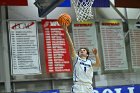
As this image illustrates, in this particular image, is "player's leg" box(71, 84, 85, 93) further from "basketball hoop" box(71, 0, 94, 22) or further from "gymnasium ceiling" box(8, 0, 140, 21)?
"gymnasium ceiling" box(8, 0, 140, 21)

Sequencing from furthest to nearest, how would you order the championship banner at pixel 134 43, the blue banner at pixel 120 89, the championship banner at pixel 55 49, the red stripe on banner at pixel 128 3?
the championship banner at pixel 134 43 → the red stripe on banner at pixel 128 3 → the blue banner at pixel 120 89 → the championship banner at pixel 55 49

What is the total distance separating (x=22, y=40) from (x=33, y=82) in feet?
3.47

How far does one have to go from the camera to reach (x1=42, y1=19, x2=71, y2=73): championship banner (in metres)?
9.44

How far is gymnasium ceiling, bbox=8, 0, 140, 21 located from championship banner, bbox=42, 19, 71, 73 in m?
0.35

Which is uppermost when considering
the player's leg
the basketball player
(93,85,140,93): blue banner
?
the basketball player

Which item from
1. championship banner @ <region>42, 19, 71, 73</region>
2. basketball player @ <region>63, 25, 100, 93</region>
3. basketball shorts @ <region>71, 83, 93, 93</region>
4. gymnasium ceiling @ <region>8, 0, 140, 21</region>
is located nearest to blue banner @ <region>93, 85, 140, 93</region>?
championship banner @ <region>42, 19, 71, 73</region>

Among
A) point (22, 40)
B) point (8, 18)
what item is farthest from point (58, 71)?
point (8, 18)

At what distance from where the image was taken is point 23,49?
9.23 metres

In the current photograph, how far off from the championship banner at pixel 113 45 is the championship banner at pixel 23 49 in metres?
1.87

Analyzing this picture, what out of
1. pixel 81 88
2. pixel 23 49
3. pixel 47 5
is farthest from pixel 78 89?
pixel 23 49

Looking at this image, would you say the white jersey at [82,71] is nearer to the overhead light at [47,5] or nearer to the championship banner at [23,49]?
the overhead light at [47,5]

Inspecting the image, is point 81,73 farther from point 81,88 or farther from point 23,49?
point 23,49

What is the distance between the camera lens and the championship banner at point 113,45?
10.1 metres

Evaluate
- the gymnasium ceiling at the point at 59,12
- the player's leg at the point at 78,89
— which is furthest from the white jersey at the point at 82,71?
the gymnasium ceiling at the point at 59,12
